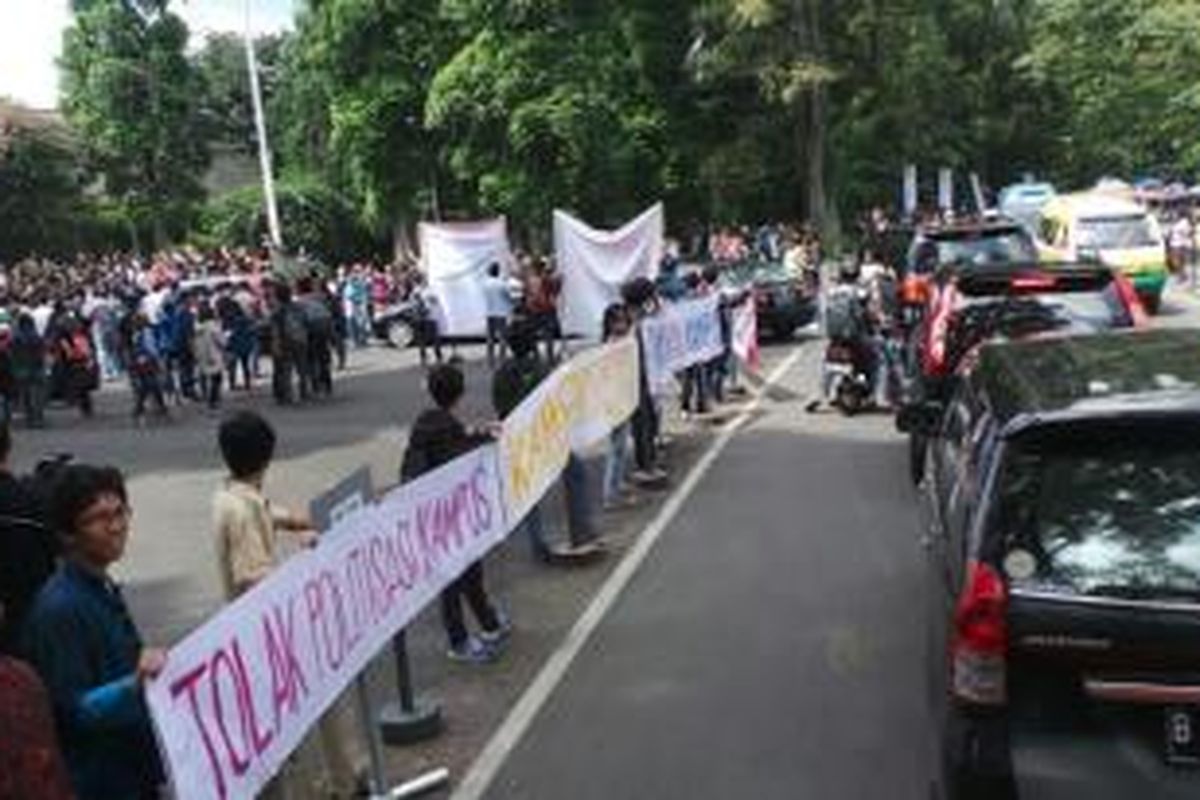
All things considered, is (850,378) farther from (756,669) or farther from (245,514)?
(245,514)

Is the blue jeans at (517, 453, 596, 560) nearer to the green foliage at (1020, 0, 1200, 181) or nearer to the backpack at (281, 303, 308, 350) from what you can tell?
the backpack at (281, 303, 308, 350)

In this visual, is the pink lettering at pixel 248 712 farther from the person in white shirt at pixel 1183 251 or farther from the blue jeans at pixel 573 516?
the person in white shirt at pixel 1183 251

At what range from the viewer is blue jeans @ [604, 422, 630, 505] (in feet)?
52.5

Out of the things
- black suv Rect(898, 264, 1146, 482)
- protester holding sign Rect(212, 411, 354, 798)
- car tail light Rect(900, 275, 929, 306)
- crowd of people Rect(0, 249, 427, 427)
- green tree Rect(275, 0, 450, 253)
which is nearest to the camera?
protester holding sign Rect(212, 411, 354, 798)

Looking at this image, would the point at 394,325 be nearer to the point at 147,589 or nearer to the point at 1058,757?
the point at 147,589

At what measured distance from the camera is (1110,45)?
171ft

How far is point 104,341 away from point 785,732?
26078 mm

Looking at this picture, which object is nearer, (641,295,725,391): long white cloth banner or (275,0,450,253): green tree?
(641,295,725,391): long white cloth banner

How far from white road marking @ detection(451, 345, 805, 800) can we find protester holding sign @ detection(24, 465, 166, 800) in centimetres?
303

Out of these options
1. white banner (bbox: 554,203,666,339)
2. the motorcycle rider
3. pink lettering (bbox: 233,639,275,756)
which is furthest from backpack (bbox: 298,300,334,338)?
pink lettering (bbox: 233,639,275,756)

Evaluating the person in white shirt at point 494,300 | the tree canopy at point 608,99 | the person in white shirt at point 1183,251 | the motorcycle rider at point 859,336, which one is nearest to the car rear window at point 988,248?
the motorcycle rider at point 859,336

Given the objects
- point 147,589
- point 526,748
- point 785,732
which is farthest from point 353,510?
point 147,589

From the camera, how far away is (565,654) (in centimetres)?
1090

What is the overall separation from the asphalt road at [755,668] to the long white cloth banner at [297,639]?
0.94m
